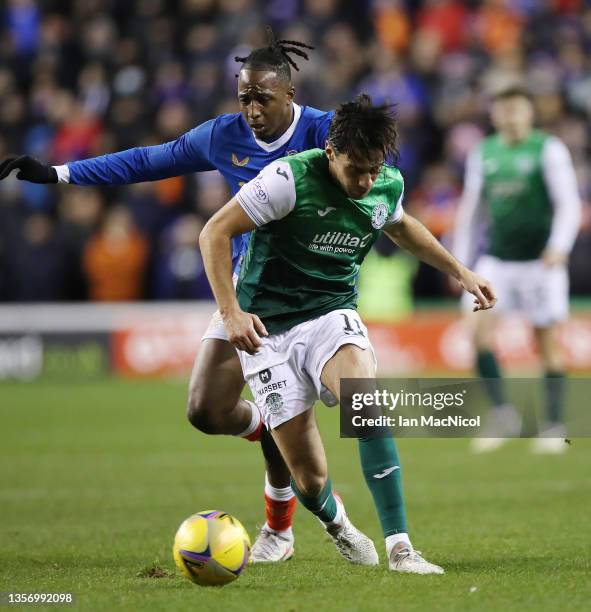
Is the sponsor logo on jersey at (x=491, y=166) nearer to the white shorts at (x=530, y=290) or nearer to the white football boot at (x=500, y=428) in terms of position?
the white shorts at (x=530, y=290)

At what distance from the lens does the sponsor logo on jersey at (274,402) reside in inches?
224

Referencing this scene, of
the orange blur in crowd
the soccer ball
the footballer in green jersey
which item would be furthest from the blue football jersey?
the orange blur in crowd

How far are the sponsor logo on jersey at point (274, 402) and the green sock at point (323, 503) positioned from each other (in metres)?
0.39

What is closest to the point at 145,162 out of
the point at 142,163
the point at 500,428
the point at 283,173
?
the point at 142,163

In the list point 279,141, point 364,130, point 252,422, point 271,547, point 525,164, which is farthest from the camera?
point 525,164

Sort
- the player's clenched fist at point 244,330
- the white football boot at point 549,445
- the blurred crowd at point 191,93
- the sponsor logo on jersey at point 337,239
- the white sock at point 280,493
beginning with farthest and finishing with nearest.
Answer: the blurred crowd at point 191,93 → the white football boot at point 549,445 → the white sock at point 280,493 → the sponsor logo on jersey at point 337,239 → the player's clenched fist at point 244,330

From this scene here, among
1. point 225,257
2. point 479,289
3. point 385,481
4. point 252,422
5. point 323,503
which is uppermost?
point 225,257

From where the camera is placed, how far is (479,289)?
19.4 ft

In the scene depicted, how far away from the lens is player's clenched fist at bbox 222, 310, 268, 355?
5.27 metres

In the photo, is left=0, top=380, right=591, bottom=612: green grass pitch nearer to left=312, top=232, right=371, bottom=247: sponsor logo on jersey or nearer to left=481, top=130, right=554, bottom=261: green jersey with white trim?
left=312, top=232, right=371, bottom=247: sponsor logo on jersey

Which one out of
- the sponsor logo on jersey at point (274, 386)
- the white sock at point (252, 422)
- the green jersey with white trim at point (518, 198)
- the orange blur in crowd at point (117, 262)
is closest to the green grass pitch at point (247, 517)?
the white sock at point (252, 422)

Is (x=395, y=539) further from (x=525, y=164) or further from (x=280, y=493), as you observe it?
(x=525, y=164)

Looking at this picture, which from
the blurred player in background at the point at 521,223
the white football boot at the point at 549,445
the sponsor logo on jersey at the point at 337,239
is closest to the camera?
the sponsor logo on jersey at the point at 337,239

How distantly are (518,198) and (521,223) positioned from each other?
22 centimetres
